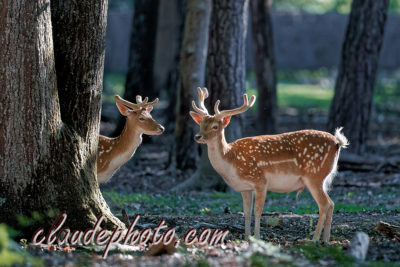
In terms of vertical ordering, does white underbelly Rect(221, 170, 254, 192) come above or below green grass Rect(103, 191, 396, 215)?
above

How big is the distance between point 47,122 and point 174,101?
A: 386 inches

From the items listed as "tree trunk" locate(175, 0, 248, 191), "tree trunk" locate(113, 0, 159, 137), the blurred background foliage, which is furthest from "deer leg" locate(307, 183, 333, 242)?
the blurred background foliage

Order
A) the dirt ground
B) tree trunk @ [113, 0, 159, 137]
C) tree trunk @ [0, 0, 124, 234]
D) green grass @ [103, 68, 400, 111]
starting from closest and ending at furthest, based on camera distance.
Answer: the dirt ground
tree trunk @ [0, 0, 124, 234]
tree trunk @ [113, 0, 159, 137]
green grass @ [103, 68, 400, 111]

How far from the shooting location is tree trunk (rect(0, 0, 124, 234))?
686 cm

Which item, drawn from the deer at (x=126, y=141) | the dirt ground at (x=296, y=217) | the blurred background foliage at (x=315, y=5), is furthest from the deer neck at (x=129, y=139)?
the blurred background foliage at (x=315, y=5)

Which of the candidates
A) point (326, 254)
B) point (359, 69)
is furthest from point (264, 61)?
point (326, 254)

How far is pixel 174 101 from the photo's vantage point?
16750 millimetres

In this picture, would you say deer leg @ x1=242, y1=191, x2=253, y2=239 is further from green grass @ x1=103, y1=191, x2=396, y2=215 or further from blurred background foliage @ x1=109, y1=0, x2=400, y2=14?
blurred background foliage @ x1=109, y1=0, x2=400, y2=14

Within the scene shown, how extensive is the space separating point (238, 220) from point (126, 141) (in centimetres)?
169

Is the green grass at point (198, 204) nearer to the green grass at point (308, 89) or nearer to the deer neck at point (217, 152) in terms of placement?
the deer neck at point (217, 152)

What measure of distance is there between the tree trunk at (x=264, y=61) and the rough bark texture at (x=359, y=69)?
2856 mm

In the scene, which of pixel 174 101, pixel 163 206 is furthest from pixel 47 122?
pixel 174 101

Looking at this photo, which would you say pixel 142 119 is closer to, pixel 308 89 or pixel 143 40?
pixel 143 40

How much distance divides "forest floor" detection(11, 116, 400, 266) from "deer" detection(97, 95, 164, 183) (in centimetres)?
70
